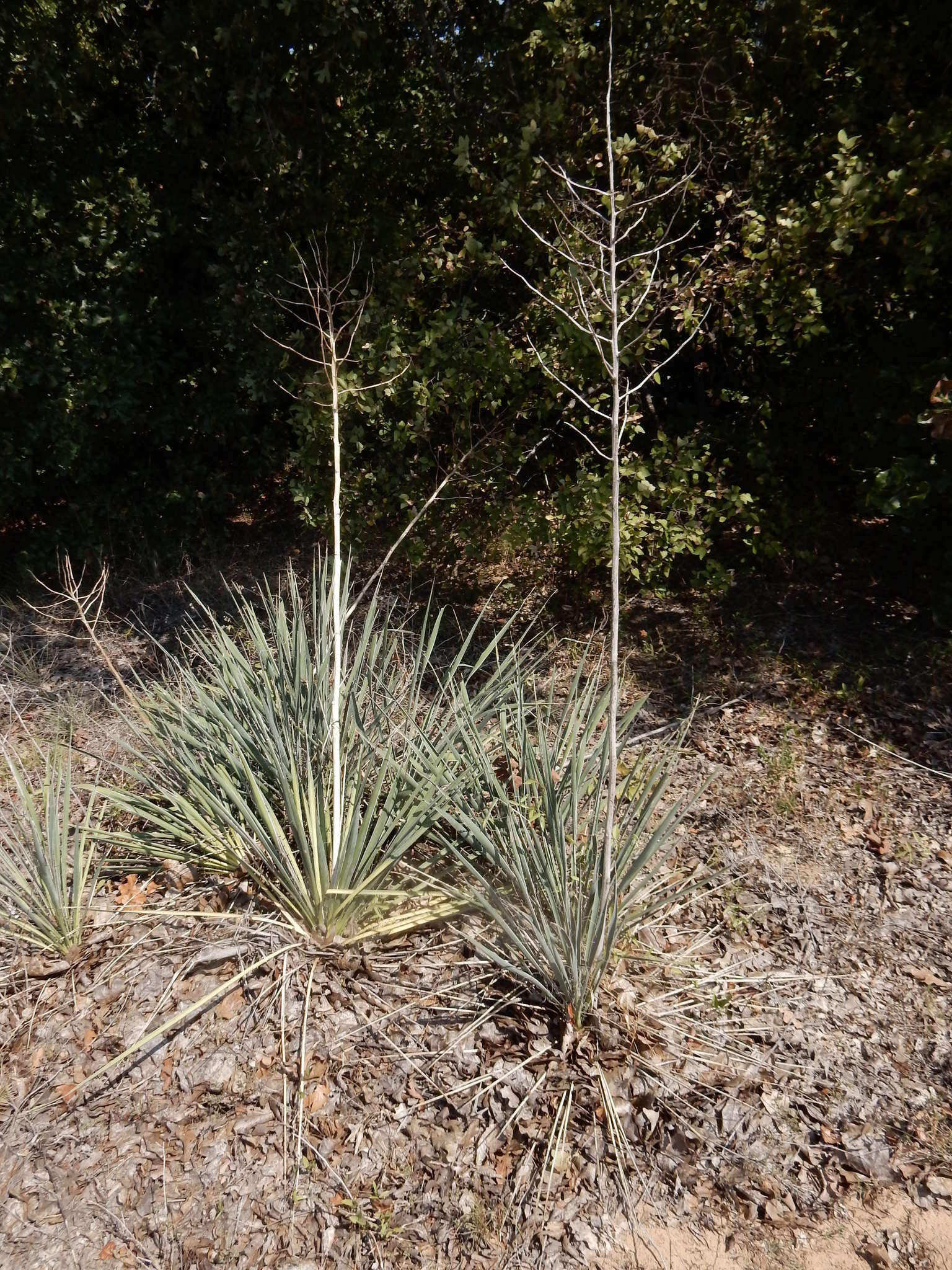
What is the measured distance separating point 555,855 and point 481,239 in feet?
11.9

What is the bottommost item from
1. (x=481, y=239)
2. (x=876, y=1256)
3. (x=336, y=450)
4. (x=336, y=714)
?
(x=876, y=1256)

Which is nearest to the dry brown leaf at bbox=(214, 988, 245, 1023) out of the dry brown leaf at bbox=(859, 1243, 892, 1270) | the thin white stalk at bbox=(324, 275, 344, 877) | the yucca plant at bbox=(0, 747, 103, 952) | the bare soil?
the bare soil

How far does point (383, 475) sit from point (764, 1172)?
12.4ft

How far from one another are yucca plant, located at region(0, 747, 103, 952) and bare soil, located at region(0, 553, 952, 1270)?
9cm

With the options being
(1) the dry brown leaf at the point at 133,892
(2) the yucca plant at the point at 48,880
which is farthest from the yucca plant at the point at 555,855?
(2) the yucca plant at the point at 48,880

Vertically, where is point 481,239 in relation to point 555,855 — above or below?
above

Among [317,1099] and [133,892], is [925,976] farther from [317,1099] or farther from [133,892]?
[133,892]

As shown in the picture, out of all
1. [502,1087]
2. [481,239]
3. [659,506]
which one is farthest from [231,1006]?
[481,239]

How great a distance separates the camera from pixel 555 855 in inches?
99.4

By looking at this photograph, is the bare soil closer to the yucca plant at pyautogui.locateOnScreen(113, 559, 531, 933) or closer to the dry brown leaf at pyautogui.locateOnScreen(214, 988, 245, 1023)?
the dry brown leaf at pyautogui.locateOnScreen(214, 988, 245, 1023)

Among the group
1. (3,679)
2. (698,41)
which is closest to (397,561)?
(3,679)

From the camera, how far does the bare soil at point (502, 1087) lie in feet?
6.93

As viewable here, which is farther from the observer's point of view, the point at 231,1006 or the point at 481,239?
the point at 481,239

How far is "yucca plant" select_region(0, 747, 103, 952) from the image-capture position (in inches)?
110
